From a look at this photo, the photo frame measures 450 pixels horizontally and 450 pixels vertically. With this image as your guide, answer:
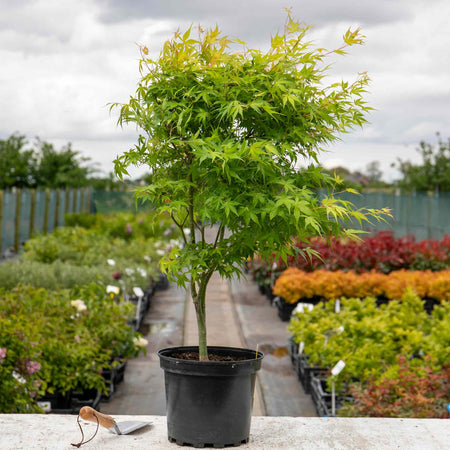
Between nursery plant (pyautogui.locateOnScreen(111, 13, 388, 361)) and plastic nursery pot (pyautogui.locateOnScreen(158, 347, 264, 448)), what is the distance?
0.44 m

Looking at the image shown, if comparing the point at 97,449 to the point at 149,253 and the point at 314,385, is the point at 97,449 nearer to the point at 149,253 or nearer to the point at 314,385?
the point at 314,385

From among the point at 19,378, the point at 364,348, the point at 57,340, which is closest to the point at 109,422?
the point at 19,378

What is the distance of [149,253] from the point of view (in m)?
12.7

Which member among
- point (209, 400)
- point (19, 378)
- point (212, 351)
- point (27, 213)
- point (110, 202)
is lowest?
point (19, 378)

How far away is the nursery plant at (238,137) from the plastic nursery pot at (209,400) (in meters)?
0.44

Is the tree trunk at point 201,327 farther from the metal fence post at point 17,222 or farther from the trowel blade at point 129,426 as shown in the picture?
the metal fence post at point 17,222


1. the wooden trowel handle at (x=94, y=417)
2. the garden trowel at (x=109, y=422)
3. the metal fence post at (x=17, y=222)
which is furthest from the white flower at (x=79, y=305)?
the metal fence post at (x=17, y=222)

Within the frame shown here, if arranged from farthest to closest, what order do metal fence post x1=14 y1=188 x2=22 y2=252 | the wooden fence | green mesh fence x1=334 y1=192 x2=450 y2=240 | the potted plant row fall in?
green mesh fence x1=334 y1=192 x2=450 y2=240, metal fence post x1=14 y1=188 x2=22 y2=252, the wooden fence, the potted plant row

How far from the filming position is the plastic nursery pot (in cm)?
293

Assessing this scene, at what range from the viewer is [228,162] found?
8.73 ft

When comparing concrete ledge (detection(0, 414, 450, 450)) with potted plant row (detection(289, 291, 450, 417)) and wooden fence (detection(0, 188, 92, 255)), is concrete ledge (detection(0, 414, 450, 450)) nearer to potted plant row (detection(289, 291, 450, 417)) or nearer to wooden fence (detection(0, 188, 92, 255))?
potted plant row (detection(289, 291, 450, 417))

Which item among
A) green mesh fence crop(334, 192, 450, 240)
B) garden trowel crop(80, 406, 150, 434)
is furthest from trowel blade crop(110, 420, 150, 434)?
green mesh fence crop(334, 192, 450, 240)

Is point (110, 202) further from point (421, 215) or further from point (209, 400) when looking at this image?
point (209, 400)

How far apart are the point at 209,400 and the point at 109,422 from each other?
1.73 ft
